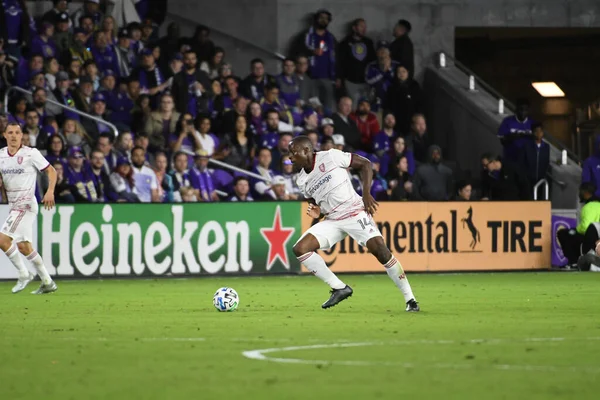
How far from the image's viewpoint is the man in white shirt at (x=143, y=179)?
73.6 ft

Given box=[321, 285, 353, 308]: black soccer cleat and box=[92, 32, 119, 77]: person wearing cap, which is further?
box=[92, 32, 119, 77]: person wearing cap

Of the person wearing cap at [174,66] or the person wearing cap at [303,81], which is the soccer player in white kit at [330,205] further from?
the person wearing cap at [303,81]

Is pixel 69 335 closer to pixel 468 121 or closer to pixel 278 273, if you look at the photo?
pixel 278 273

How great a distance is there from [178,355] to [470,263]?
14674 millimetres

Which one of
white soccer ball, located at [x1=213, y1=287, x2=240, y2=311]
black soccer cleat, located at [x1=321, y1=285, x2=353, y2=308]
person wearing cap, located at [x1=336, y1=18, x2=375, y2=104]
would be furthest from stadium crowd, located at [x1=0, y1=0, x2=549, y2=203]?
black soccer cleat, located at [x1=321, y1=285, x2=353, y2=308]

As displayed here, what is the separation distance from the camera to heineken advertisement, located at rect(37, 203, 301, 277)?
21.5 m

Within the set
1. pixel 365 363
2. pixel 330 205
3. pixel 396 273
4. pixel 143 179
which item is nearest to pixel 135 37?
pixel 143 179

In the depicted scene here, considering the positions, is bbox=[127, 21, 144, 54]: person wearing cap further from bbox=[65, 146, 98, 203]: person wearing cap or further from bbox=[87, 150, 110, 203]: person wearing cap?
bbox=[65, 146, 98, 203]: person wearing cap

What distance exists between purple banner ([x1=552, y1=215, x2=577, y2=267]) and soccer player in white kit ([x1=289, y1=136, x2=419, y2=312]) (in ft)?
35.9

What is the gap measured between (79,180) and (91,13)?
4.68 m

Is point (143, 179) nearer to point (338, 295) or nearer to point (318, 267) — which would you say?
A: point (318, 267)

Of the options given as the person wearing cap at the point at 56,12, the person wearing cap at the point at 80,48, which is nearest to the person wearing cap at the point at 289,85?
the person wearing cap at the point at 80,48

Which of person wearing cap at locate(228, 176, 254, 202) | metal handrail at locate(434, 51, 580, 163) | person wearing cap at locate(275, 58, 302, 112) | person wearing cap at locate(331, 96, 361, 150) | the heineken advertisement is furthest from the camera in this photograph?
metal handrail at locate(434, 51, 580, 163)

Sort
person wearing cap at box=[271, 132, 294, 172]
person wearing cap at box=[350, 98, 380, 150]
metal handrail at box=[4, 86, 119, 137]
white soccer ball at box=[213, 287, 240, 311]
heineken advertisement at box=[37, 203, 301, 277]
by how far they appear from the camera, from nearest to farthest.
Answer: white soccer ball at box=[213, 287, 240, 311], heineken advertisement at box=[37, 203, 301, 277], metal handrail at box=[4, 86, 119, 137], person wearing cap at box=[271, 132, 294, 172], person wearing cap at box=[350, 98, 380, 150]
